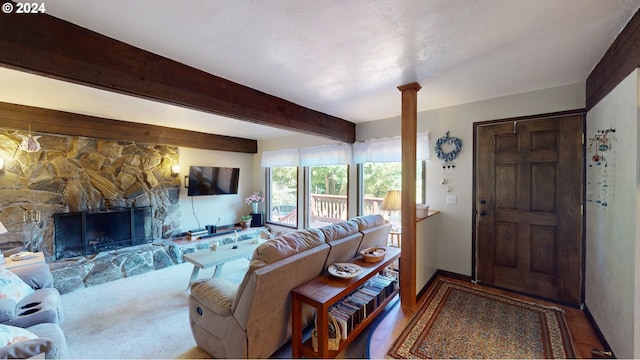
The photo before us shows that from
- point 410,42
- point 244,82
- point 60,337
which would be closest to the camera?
point 60,337

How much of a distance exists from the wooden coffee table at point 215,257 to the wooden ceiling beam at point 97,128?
2.25m

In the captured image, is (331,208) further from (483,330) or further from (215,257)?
(483,330)

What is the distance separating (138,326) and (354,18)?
3175 millimetres

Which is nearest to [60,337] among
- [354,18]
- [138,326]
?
[138,326]

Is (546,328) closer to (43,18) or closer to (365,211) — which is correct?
(365,211)

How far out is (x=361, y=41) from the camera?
5.70 ft

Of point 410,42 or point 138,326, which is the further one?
point 138,326

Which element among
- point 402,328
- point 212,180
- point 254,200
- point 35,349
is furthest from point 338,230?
point 254,200

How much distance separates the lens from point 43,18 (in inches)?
55.9

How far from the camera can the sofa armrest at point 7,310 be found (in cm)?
167

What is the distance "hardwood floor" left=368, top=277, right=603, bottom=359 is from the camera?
76.9 inches

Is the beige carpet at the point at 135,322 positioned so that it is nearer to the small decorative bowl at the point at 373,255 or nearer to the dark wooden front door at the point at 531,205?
the small decorative bowl at the point at 373,255

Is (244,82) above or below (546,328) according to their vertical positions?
above

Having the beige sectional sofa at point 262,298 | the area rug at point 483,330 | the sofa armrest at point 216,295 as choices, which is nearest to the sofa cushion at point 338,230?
the beige sectional sofa at point 262,298
